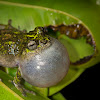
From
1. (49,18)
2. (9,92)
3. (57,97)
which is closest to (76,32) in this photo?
(49,18)

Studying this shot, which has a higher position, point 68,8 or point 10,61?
point 68,8

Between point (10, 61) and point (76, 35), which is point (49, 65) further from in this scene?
point (76, 35)

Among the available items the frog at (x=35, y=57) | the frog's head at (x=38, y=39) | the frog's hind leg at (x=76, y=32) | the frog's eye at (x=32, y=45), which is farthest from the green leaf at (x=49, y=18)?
the frog's eye at (x=32, y=45)

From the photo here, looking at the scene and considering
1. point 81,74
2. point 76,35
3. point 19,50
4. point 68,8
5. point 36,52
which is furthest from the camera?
point 81,74

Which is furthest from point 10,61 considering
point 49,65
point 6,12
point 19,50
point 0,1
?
point 0,1

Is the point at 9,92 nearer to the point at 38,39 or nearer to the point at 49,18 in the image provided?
the point at 38,39

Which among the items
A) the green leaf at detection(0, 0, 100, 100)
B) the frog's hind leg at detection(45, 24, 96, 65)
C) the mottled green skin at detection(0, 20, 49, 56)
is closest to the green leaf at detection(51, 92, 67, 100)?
the green leaf at detection(0, 0, 100, 100)

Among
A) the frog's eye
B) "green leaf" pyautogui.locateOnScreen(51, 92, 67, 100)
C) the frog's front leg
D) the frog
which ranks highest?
the frog's eye

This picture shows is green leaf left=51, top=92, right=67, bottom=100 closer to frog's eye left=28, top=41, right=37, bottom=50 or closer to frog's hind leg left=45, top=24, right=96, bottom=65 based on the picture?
frog's hind leg left=45, top=24, right=96, bottom=65
